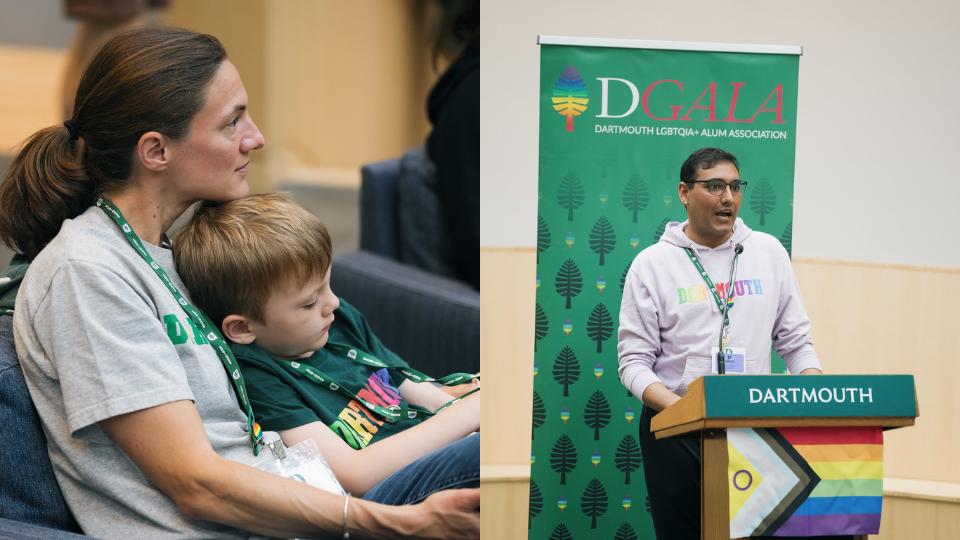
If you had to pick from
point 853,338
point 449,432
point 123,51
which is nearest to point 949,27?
point 853,338

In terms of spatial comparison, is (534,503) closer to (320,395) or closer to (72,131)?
(320,395)

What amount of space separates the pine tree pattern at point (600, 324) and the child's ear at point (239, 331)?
564mm

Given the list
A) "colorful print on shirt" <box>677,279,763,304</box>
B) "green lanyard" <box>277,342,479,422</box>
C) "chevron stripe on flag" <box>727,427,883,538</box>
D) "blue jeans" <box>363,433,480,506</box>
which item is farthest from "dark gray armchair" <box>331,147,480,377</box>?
"chevron stripe on flag" <box>727,427,883,538</box>

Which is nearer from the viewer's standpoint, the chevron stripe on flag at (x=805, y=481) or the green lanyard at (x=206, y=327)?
the chevron stripe on flag at (x=805, y=481)

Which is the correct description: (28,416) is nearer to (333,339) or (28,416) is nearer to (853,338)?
(333,339)

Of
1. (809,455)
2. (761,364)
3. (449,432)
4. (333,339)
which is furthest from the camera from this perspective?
(333,339)

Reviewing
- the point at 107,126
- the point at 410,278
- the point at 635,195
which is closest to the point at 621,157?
the point at 635,195

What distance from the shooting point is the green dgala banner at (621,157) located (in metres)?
1.24

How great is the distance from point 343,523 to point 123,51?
79 centimetres

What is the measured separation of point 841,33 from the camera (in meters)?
1.24

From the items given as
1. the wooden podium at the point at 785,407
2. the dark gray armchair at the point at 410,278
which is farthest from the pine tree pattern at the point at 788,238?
the dark gray armchair at the point at 410,278

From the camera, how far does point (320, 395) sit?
1.35 m

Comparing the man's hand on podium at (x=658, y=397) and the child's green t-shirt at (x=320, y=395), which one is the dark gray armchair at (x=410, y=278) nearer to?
the child's green t-shirt at (x=320, y=395)

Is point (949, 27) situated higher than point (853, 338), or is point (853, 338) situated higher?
point (949, 27)
